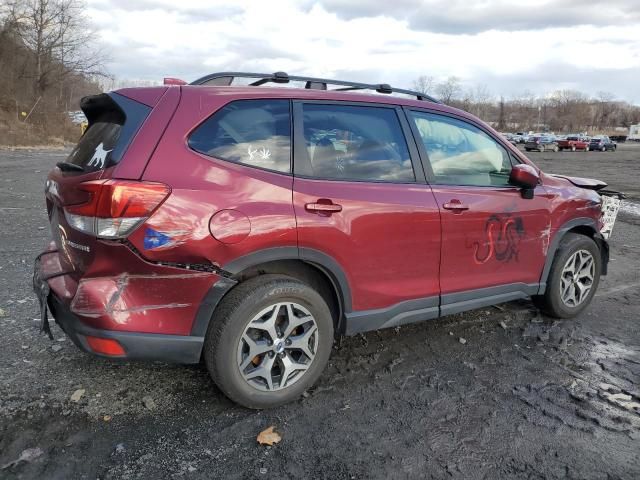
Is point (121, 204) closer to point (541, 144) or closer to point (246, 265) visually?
point (246, 265)

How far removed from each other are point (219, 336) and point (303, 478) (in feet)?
2.78

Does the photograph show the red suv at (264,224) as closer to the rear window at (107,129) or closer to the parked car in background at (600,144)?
the rear window at (107,129)

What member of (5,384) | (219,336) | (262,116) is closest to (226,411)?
(219,336)

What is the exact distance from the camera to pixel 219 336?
2859mm

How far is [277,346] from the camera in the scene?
3.05 metres

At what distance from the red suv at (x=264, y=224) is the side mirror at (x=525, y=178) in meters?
0.01

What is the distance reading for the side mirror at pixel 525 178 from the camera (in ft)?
13.0

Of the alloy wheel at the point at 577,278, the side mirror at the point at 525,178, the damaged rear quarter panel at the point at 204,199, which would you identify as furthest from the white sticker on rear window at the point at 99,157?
the alloy wheel at the point at 577,278

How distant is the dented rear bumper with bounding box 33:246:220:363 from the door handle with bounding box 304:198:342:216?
0.67m

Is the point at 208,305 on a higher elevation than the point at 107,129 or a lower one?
lower

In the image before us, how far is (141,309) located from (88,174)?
770 mm

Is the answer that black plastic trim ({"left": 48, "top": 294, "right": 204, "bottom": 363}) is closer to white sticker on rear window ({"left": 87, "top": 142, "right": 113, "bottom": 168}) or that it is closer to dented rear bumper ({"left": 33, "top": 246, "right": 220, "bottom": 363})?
dented rear bumper ({"left": 33, "top": 246, "right": 220, "bottom": 363})

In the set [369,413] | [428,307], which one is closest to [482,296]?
[428,307]

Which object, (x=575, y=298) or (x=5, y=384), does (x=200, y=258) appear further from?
(x=575, y=298)
